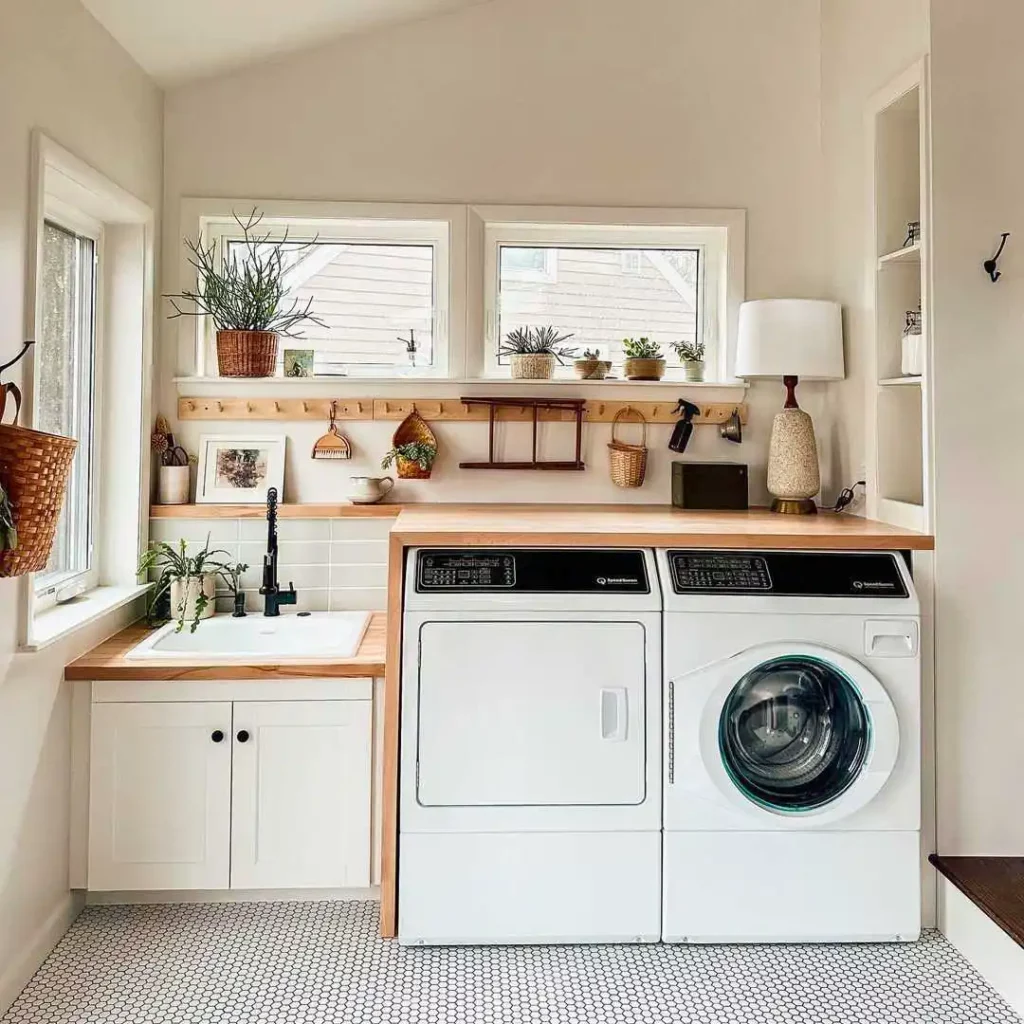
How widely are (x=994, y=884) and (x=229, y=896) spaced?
1.99 m

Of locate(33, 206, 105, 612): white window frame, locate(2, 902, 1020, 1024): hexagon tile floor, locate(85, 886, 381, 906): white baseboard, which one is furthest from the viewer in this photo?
locate(33, 206, 105, 612): white window frame

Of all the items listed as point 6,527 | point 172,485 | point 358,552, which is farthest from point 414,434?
point 6,527

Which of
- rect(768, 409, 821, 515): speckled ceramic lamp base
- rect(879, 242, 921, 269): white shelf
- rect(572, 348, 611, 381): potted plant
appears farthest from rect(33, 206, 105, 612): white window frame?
rect(879, 242, 921, 269): white shelf

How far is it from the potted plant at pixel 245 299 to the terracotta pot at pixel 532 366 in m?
0.77

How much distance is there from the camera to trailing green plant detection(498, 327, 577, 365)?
2953mm

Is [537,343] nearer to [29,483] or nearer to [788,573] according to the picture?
[788,573]

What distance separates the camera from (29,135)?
1.97m

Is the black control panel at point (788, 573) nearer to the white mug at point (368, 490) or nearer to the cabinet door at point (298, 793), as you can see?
the cabinet door at point (298, 793)

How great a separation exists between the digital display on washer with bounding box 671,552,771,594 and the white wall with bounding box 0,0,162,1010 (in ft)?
5.24

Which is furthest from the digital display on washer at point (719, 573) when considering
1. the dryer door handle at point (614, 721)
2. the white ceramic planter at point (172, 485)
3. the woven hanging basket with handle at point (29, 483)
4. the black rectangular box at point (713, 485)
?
the white ceramic planter at point (172, 485)

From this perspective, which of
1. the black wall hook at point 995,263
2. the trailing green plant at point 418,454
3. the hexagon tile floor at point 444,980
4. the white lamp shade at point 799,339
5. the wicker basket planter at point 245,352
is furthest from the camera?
the trailing green plant at point 418,454

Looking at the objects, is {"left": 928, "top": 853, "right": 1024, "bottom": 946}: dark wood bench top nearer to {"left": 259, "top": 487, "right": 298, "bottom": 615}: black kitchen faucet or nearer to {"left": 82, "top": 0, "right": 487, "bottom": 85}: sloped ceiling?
{"left": 259, "top": 487, "right": 298, "bottom": 615}: black kitchen faucet

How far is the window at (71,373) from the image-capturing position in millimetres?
2393

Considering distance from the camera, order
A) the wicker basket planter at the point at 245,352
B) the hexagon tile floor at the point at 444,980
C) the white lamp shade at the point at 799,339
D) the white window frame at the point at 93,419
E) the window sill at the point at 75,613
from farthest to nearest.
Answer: the wicker basket planter at the point at 245,352 < the white lamp shade at the point at 799,339 < the white window frame at the point at 93,419 < the window sill at the point at 75,613 < the hexagon tile floor at the point at 444,980
